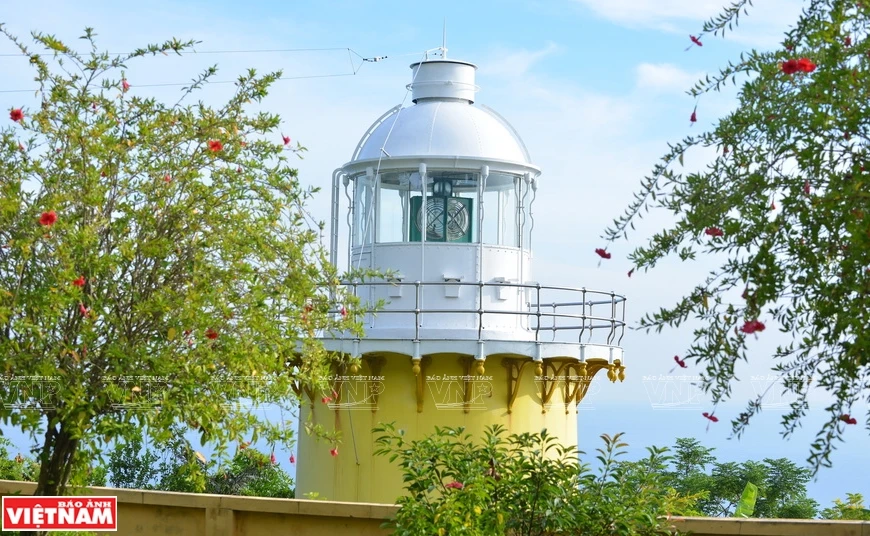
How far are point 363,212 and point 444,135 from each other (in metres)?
1.35

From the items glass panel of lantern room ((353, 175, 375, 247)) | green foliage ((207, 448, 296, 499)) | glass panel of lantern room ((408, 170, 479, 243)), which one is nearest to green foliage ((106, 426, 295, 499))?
green foliage ((207, 448, 296, 499))

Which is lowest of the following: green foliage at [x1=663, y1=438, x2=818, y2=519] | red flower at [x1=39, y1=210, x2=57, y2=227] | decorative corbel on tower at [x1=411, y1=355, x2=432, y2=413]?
green foliage at [x1=663, y1=438, x2=818, y2=519]

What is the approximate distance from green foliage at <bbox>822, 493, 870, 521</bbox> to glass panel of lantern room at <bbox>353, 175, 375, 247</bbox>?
5845 mm

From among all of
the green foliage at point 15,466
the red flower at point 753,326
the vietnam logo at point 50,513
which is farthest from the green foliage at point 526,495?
the green foliage at point 15,466

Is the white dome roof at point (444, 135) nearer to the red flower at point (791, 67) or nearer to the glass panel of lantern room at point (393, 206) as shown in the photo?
the glass panel of lantern room at point (393, 206)

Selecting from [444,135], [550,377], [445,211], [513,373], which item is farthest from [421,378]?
[444,135]

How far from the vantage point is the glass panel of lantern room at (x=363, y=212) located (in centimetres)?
1332

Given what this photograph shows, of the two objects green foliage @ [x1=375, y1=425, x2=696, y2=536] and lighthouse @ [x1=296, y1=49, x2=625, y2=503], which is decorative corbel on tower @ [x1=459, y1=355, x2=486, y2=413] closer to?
lighthouse @ [x1=296, y1=49, x2=625, y2=503]

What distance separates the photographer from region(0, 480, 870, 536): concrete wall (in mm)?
7980

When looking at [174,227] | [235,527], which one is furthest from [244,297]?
[235,527]

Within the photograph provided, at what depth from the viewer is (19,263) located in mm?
7035

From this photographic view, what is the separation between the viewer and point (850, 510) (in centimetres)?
1128

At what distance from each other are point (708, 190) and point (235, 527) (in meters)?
5.47

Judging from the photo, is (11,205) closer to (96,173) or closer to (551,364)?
(96,173)
